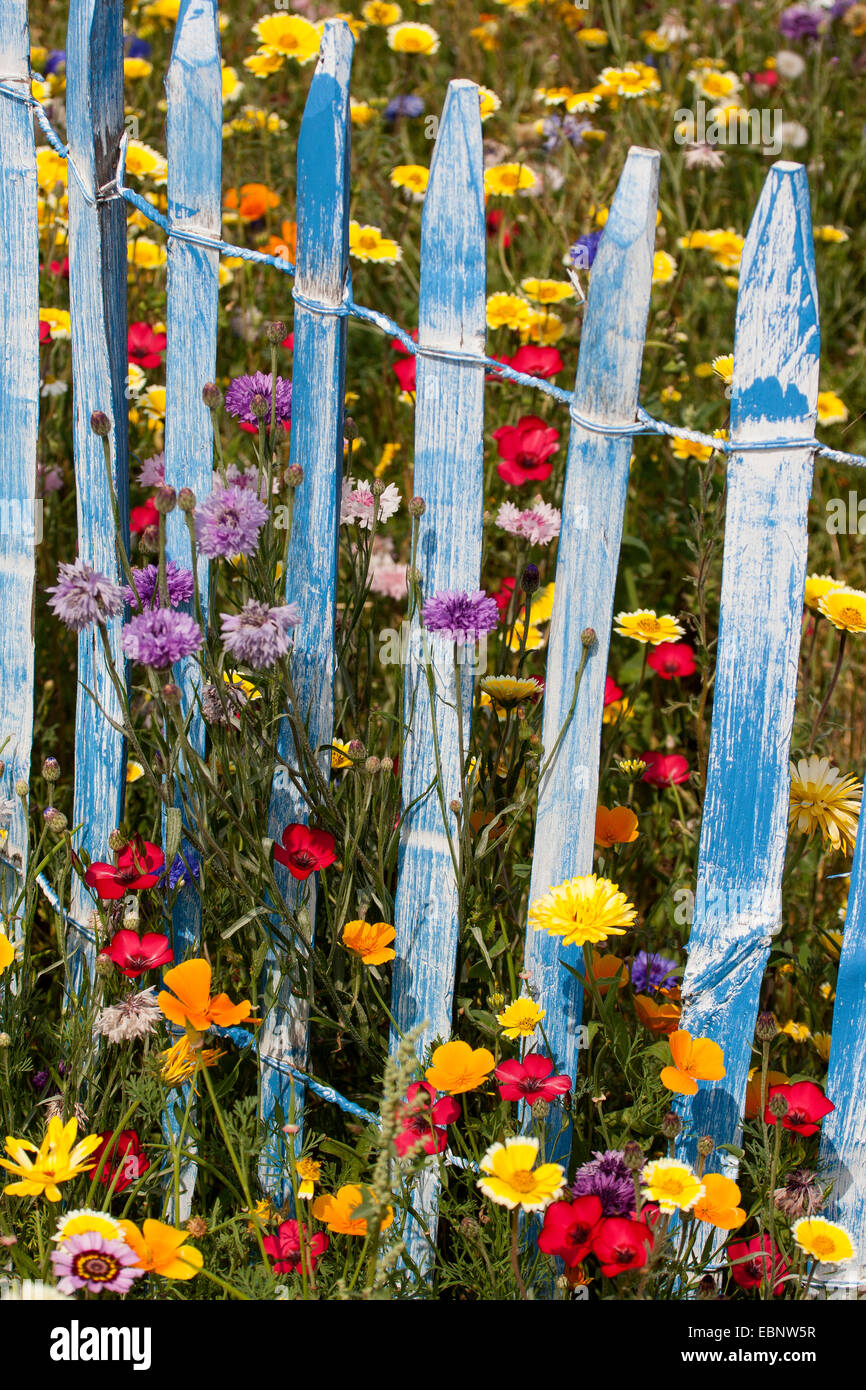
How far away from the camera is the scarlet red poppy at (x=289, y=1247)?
1628 millimetres

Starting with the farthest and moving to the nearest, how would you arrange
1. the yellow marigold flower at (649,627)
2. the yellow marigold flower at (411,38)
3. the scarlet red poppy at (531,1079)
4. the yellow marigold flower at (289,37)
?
the yellow marigold flower at (411,38) < the yellow marigold flower at (289,37) < the yellow marigold flower at (649,627) < the scarlet red poppy at (531,1079)

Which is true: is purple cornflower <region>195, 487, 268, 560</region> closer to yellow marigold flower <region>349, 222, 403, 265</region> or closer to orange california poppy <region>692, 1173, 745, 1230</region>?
orange california poppy <region>692, 1173, 745, 1230</region>

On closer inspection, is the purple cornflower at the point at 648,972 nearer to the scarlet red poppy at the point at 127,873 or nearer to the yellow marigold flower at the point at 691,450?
the scarlet red poppy at the point at 127,873

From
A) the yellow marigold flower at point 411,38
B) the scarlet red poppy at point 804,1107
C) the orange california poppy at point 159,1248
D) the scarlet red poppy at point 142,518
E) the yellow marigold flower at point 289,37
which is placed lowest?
the orange california poppy at point 159,1248

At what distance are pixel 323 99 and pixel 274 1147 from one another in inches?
55.5

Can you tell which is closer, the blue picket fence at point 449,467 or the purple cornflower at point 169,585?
the blue picket fence at point 449,467

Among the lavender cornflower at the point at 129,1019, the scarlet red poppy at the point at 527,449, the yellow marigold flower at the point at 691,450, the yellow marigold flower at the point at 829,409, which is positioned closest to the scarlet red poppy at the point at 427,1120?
the lavender cornflower at the point at 129,1019

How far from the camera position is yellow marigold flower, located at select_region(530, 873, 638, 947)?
158cm

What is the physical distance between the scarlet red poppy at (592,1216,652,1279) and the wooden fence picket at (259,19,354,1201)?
50 cm

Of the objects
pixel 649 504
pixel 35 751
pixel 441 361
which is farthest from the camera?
pixel 649 504

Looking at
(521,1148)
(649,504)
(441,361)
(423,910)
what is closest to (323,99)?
(441,361)

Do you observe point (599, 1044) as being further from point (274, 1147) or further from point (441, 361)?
point (441, 361)

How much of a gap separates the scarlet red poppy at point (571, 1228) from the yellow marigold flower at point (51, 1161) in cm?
54

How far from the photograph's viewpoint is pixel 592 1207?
1.46 m
